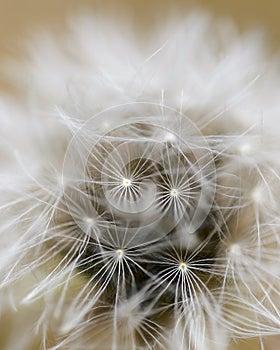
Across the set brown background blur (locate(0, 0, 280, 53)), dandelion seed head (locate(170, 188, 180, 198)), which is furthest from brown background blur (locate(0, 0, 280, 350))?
dandelion seed head (locate(170, 188, 180, 198))

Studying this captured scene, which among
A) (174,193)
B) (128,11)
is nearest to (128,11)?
(128,11)

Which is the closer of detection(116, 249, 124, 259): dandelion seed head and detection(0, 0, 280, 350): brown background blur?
detection(116, 249, 124, 259): dandelion seed head

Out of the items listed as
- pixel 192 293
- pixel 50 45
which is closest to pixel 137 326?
pixel 192 293

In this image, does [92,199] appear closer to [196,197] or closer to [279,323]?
[196,197]

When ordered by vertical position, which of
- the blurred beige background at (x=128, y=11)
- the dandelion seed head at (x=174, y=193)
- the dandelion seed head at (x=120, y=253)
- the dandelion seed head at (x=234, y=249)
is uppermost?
the blurred beige background at (x=128, y=11)

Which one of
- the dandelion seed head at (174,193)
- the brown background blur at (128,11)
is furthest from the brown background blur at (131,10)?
the dandelion seed head at (174,193)

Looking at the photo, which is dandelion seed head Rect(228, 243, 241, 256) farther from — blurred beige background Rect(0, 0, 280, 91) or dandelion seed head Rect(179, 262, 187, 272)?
blurred beige background Rect(0, 0, 280, 91)

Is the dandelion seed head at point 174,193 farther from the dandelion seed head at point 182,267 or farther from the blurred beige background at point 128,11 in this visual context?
the blurred beige background at point 128,11

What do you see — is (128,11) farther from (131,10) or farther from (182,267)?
Answer: (182,267)
